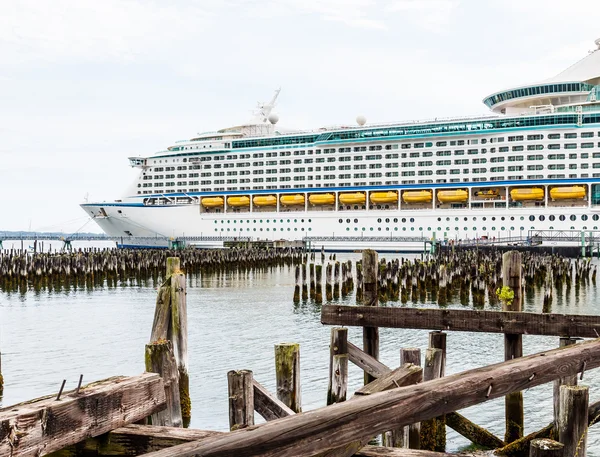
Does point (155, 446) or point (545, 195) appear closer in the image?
point (155, 446)

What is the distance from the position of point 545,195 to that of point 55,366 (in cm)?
4782

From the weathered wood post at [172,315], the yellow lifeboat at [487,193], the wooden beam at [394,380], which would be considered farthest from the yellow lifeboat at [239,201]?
the wooden beam at [394,380]

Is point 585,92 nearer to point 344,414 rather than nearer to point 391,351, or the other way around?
point 391,351

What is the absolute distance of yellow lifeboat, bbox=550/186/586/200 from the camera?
5366cm

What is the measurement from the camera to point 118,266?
37.7m

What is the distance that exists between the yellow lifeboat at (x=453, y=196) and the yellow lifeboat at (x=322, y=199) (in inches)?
389

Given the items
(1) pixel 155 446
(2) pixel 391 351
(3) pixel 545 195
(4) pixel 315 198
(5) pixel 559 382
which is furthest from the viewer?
(4) pixel 315 198

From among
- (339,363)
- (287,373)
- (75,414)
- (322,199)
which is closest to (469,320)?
(339,363)

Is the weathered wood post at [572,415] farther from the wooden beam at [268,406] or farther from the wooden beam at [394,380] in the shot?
the wooden beam at [268,406]

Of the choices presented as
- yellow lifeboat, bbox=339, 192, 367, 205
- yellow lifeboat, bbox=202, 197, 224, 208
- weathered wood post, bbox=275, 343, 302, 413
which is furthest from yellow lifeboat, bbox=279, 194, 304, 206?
weathered wood post, bbox=275, 343, 302, 413

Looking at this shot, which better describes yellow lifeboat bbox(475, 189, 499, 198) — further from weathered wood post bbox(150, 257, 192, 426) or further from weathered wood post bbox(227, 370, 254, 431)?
weathered wood post bbox(227, 370, 254, 431)

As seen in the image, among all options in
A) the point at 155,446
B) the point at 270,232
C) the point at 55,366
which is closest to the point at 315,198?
the point at 270,232

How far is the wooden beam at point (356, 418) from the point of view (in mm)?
3525

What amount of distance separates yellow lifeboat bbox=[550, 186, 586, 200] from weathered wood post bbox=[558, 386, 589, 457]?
171ft
